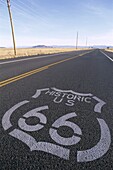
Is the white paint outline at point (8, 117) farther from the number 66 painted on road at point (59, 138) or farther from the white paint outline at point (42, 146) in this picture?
the white paint outline at point (42, 146)

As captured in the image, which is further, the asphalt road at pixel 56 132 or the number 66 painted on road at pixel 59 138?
the number 66 painted on road at pixel 59 138

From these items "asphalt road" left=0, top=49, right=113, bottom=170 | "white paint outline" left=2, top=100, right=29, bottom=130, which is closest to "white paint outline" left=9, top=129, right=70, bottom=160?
"asphalt road" left=0, top=49, right=113, bottom=170

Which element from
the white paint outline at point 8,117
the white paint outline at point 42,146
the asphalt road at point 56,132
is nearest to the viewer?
the asphalt road at point 56,132

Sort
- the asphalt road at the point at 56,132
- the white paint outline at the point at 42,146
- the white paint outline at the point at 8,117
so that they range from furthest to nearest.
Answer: the white paint outline at the point at 8,117
the white paint outline at the point at 42,146
the asphalt road at the point at 56,132

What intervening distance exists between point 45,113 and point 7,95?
1.86 m

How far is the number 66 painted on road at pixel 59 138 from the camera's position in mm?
2421

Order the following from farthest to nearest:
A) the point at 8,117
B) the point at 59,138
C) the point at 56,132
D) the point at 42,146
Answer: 1. the point at 8,117
2. the point at 56,132
3. the point at 59,138
4. the point at 42,146

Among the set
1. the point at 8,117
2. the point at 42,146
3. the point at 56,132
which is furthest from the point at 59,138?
the point at 8,117

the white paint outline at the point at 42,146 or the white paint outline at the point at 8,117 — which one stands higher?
the white paint outline at the point at 8,117

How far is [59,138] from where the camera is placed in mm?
2787

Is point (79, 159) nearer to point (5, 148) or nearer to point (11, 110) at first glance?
point (5, 148)

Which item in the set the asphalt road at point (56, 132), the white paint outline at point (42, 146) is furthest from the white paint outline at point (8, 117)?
the white paint outline at point (42, 146)

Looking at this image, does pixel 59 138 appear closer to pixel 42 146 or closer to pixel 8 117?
pixel 42 146

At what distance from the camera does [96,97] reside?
5.10 metres
